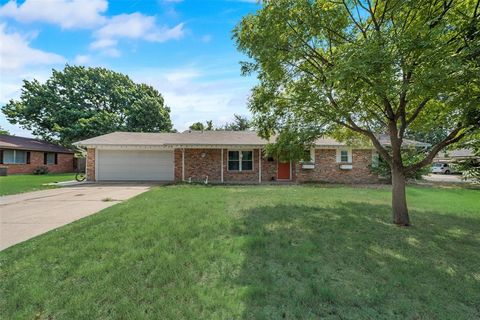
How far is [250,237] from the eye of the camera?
4.86 metres

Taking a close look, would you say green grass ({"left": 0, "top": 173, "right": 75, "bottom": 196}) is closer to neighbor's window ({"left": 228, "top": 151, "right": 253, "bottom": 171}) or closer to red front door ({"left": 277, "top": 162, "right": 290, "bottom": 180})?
neighbor's window ({"left": 228, "top": 151, "right": 253, "bottom": 171})

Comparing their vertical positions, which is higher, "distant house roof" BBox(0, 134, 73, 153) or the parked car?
"distant house roof" BBox(0, 134, 73, 153)

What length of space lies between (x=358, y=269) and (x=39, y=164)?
1080 inches

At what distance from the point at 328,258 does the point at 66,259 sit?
13.1 ft

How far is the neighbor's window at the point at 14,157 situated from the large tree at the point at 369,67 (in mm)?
22365

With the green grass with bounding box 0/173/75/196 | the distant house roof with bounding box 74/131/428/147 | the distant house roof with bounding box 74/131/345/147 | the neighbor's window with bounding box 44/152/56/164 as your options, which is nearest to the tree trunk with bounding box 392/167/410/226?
the distant house roof with bounding box 74/131/428/147

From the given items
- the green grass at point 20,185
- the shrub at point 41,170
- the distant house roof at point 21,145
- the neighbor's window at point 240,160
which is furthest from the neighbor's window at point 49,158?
the neighbor's window at point 240,160

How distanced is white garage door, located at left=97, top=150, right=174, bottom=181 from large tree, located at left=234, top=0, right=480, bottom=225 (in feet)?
36.1

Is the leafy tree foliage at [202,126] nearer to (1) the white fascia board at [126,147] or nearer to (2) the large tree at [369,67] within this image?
(1) the white fascia board at [126,147]

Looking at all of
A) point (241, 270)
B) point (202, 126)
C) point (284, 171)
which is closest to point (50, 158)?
point (284, 171)

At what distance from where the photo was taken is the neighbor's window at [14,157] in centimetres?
2023

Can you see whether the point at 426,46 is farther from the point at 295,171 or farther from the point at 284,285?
the point at 295,171

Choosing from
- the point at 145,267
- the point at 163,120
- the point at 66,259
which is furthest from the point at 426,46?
the point at 163,120

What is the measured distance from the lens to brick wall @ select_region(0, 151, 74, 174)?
2075 cm
